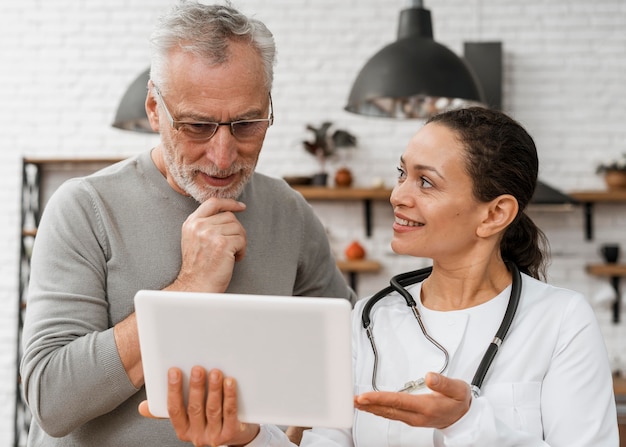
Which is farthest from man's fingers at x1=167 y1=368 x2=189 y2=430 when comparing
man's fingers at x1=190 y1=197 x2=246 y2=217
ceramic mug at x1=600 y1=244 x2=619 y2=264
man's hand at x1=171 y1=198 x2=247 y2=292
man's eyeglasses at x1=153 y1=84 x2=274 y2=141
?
ceramic mug at x1=600 y1=244 x2=619 y2=264

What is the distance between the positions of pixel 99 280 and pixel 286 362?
0.59 meters

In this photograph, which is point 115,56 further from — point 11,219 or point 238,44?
point 238,44

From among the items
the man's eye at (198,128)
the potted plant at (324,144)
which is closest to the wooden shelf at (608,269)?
the potted plant at (324,144)

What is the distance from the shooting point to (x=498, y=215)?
1.66 metres

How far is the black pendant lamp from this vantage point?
3.07 metres

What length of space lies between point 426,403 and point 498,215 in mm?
539

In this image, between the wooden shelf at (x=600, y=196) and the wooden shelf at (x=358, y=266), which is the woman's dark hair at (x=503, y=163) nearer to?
the wooden shelf at (x=358, y=266)

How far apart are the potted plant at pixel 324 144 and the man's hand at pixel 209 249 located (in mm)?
3553

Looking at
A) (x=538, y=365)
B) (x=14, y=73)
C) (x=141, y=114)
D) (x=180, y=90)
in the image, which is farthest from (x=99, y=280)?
(x=14, y=73)

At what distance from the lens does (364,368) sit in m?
1.61

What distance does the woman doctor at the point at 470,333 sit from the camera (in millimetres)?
1333

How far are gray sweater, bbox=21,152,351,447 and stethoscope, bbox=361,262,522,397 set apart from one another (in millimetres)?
293

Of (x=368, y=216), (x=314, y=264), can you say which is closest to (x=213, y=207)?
(x=314, y=264)

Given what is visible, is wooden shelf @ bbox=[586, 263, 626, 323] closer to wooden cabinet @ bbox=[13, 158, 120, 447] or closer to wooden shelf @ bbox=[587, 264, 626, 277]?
wooden shelf @ bbox=[587, 264, 626, 277]
